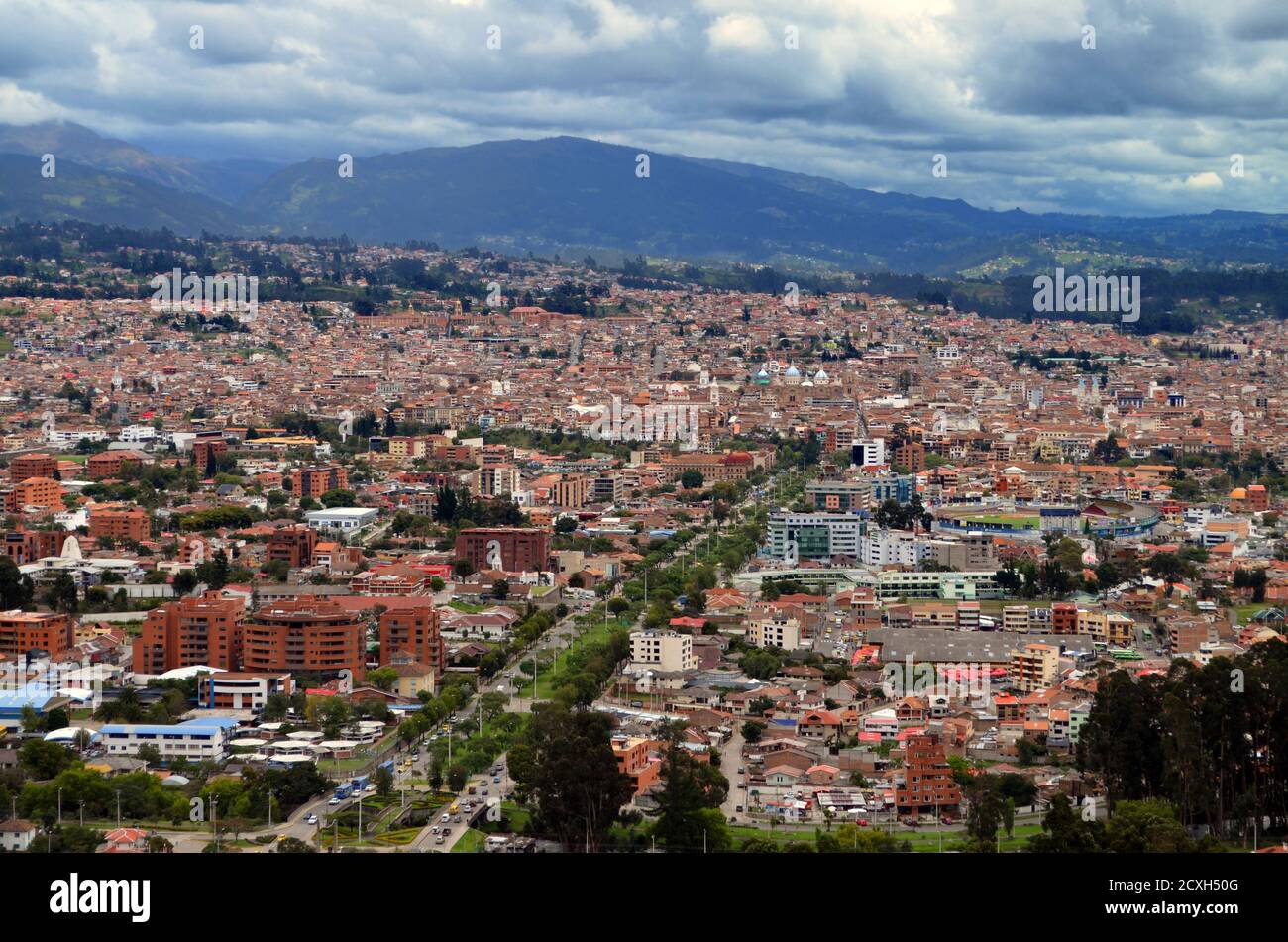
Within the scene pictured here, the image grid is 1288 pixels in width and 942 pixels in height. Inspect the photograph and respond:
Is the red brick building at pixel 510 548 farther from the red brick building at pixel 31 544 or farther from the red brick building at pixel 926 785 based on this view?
the red brick building at pixel 926 785

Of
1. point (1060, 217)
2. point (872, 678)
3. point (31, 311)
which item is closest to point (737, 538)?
point (872, 678)

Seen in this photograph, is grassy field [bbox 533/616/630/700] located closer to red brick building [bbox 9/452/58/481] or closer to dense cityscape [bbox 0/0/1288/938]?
dense cityscape [bbox 0/0/1288/938]

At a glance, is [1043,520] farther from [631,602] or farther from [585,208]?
[585,208]

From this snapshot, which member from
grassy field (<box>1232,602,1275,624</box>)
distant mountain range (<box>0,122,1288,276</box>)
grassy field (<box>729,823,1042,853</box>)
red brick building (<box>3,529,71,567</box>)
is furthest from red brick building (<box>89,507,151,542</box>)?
distant mountain range (<box>0,122,1288,276</box>)

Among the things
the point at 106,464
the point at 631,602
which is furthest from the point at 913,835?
the point at 106,464

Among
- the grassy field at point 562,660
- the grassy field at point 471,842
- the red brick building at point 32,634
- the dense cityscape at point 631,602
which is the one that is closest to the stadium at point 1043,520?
the dense cityscape at point 631,602

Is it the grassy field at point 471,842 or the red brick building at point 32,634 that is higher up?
the red brick building at point 32,634

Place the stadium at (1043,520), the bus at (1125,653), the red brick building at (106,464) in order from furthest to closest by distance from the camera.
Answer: the red brick building at (106,464) < the stadium at (1043,520) < the bus at (1125,653)
